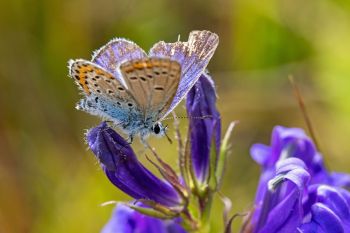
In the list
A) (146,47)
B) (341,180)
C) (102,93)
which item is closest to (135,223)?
(102,93)

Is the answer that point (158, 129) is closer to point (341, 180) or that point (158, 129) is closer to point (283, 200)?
point (283, 200)

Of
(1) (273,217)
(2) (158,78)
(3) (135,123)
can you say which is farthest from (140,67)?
(1) (273,217)

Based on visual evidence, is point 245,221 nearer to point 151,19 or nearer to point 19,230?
point 19,230

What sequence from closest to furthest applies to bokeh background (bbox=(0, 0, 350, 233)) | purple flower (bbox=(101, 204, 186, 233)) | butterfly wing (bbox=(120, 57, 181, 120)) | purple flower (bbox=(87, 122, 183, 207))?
butterfly wing (bbox=(120, 57, 181, 120)) → purple flower (bbox=(87, 122, 183, 207)) → purple flower (bbox=(101, 204, 186, 233)) → bokeh background (bbox=(0, 0, 350, 233))

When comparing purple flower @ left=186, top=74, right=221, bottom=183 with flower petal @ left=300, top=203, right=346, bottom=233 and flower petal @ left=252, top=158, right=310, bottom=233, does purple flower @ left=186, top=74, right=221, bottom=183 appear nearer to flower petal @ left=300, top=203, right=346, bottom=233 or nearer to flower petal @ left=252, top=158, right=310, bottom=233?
flower petal @ left=252, top=158, right=310, bottom=233

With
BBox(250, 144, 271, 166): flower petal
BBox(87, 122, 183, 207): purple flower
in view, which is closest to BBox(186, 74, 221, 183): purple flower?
BBox(87, 122, 183, 207): purple flower

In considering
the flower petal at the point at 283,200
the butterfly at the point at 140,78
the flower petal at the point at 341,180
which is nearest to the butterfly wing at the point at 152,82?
the butterfly at the point at 140,78

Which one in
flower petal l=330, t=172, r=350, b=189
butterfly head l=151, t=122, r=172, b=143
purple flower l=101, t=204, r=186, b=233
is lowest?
purple flower l=101, t=204, r=186, b=233
